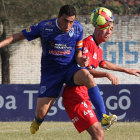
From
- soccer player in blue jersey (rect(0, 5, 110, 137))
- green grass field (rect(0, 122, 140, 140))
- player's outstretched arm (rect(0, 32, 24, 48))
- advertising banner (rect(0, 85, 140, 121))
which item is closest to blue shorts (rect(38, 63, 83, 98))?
soccer player in blue jersey (rect(0, 5, 110, 137))

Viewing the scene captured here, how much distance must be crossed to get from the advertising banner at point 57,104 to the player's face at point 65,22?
6652mm

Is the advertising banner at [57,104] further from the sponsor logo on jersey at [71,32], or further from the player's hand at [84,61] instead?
the player's hand at [84,61]

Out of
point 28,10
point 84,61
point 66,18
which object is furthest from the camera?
point 28,10

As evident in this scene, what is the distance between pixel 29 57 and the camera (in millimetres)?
22625

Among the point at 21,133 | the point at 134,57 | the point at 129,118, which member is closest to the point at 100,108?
the point at 21,133

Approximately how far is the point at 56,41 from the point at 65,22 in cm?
32

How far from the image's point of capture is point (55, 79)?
7.27 metres

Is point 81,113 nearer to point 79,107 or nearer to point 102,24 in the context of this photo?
point 79,107

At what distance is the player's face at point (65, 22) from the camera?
6.93 metres

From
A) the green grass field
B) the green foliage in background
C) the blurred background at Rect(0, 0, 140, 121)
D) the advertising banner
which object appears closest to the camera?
the green grass field

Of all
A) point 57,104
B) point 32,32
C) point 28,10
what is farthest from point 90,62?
point 28,10

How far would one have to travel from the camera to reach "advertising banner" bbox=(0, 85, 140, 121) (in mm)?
13477

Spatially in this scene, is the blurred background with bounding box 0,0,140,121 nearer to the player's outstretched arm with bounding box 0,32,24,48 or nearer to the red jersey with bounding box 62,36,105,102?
the red jersey with bounding box 62,36,105,102

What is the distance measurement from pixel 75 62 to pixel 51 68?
362 mm
